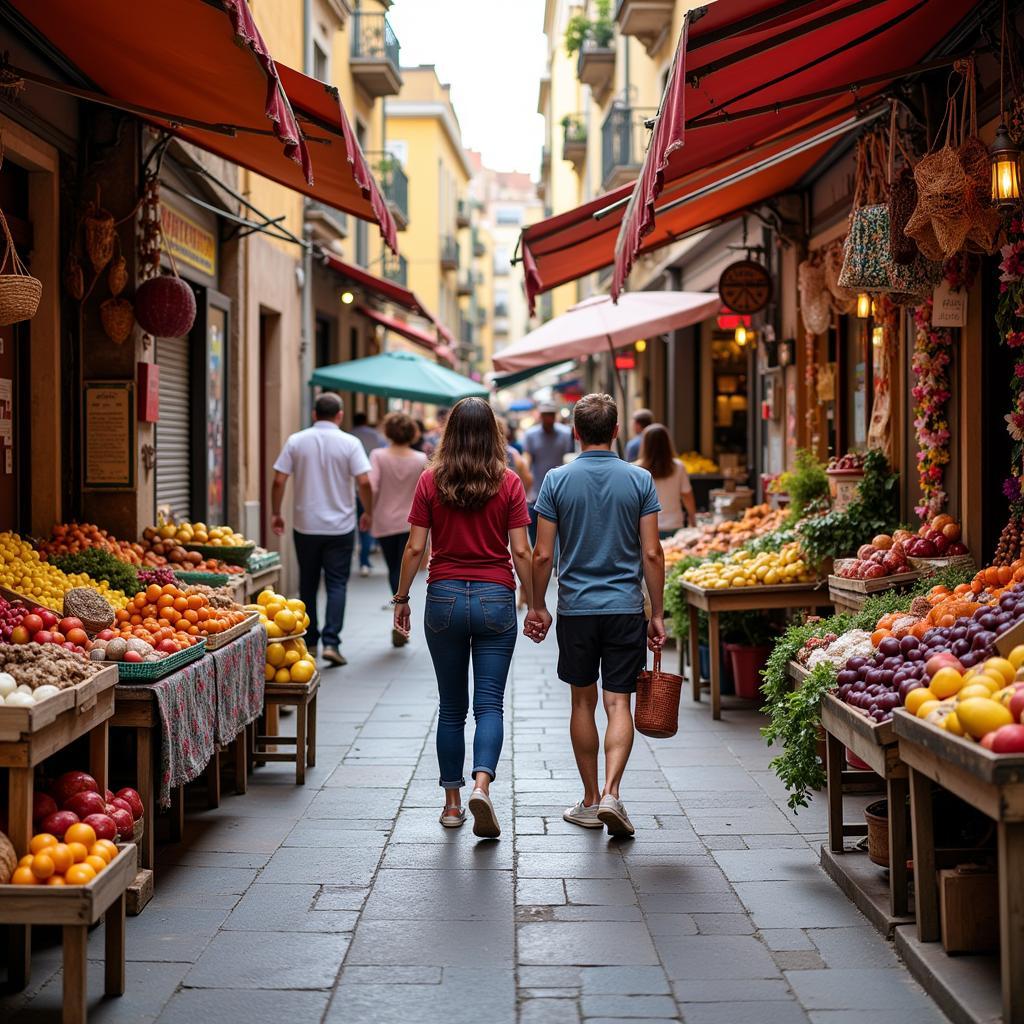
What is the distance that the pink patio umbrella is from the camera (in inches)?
557

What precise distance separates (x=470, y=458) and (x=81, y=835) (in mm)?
2691

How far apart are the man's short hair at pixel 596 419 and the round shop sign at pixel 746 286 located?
7030 millimetres

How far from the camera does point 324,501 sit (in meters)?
11.1

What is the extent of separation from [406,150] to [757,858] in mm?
41234

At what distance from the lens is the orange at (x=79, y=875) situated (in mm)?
4266

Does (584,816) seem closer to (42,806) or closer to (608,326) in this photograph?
→ (42,806)

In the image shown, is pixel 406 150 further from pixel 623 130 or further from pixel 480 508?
pixel 480 508

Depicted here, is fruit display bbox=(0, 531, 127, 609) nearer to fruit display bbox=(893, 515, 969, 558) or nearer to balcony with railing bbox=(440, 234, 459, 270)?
fruit display bbox=(893, 515, 969, 558)

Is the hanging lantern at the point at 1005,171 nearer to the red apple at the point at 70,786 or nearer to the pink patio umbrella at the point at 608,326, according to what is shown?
the red apple at the point at 70,786

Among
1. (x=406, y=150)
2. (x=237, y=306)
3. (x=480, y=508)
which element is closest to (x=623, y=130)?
(x=237, y=306)

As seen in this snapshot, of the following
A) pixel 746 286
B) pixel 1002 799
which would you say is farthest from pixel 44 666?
pixel 746 286

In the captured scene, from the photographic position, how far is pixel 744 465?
19.7 meters

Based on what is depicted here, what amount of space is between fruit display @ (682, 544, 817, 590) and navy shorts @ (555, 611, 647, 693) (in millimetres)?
2900

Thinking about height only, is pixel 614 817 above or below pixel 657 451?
below
